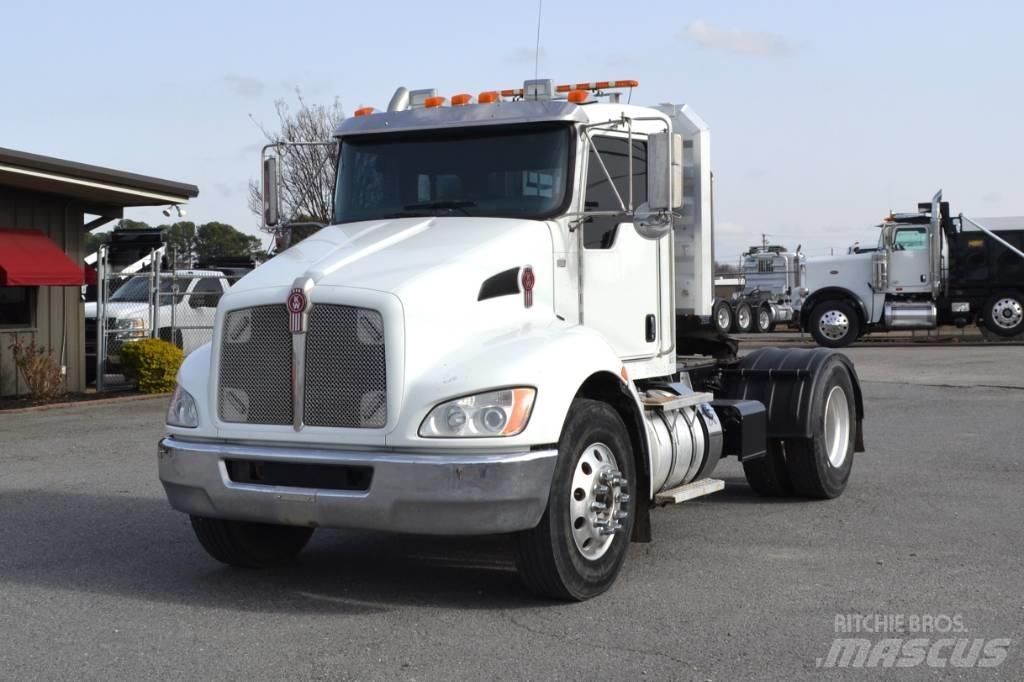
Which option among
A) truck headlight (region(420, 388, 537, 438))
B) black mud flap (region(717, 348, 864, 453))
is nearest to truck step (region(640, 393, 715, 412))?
black mud flap (region(717, 348, 864, 453))

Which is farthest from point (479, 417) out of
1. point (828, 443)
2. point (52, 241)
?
point (52, 241)

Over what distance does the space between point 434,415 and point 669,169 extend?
6.76 feet

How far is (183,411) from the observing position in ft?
22.4

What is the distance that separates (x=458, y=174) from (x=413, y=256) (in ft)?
3.31

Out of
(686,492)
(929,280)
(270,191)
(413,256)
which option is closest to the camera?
(413,256)

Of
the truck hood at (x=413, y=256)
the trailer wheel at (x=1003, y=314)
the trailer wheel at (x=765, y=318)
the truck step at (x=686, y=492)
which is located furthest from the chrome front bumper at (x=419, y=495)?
the trailer wheel at (x=765, y=318)

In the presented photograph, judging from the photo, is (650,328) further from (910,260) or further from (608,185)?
(910,260)

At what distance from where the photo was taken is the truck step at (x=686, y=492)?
755 cm

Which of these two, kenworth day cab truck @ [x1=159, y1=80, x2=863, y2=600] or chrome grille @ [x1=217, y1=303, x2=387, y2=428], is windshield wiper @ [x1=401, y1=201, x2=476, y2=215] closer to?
kenworth day cab truck @ [x1=159, y1=80, x2=863, y2=600]

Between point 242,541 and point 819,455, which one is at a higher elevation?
point 819,455

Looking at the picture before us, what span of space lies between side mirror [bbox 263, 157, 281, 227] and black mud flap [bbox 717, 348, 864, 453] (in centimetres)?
359

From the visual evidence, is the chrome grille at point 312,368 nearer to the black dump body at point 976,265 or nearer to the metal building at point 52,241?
the metal building at point 52,241

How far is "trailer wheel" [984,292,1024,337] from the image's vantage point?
31.3 meters

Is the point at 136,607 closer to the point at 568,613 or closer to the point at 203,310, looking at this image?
the point at 568,613
